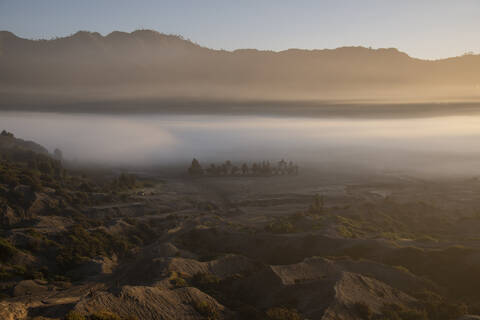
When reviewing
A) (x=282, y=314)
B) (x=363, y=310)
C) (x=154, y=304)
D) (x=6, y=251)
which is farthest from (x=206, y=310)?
(x=6, y=251)

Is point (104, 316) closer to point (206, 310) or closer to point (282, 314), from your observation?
point (206, 310)

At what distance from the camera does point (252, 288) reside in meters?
55.4

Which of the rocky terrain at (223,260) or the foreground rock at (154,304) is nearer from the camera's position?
the foreground rock at (154,304)

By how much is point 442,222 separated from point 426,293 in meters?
75.8

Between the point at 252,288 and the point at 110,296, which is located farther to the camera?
the point at 252,288

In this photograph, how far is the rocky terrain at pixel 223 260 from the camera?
45.1 m

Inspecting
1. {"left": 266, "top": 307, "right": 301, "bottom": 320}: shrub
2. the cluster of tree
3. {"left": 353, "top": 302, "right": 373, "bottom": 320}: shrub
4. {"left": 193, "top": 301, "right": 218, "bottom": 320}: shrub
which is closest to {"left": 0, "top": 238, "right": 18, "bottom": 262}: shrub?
{"left": 193, "top": 301, "right": 218, "bottom": 320}: shrub

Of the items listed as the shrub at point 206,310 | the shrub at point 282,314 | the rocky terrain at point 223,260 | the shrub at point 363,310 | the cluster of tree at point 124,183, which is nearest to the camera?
the shrub at point 363,310

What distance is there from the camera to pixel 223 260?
225 ft

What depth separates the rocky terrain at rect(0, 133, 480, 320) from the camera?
148 feet

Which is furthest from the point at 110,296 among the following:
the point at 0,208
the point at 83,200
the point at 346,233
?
the point at 83,200

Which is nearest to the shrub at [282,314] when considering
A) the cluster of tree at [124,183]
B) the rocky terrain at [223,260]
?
the rocky terrain at [223,260]

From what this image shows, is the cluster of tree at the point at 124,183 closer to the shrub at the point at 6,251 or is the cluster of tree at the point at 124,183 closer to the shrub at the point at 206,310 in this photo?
the shrub at the point at 6,251

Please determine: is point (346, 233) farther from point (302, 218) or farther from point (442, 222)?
point (442, 222)
